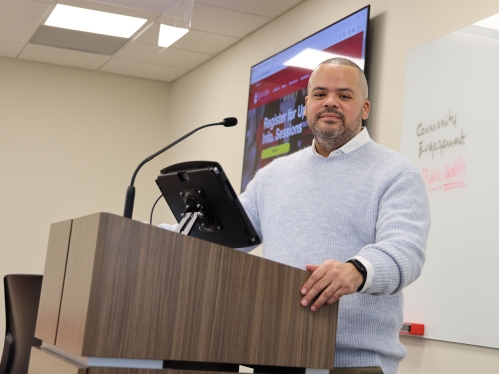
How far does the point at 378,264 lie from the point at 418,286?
172cm

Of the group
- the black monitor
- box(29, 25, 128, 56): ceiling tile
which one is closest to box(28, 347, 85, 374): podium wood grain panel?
the black monitor

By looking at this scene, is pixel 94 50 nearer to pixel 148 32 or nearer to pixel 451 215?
pixel 148 32

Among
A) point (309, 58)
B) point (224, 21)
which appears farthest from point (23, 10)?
point (309, 58)

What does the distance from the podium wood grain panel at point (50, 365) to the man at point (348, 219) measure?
1.50 feet

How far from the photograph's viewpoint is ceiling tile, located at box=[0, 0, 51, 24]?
4844 millimetres

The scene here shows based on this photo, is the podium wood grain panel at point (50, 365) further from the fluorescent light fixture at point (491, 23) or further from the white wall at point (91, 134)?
the white wall at point (91, 134)

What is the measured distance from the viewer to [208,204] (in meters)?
1.60

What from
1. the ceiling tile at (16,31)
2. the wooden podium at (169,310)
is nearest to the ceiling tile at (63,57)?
the ceiling tile at (16,31)

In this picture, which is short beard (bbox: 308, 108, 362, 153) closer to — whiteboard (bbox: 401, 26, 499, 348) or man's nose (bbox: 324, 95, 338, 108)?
man's nose (bbox: 324, 95, 338, 108)

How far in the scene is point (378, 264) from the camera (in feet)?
4.78

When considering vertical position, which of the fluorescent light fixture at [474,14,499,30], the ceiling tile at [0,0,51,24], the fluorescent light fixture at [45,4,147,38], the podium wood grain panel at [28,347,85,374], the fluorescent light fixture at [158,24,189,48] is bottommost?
the podium wood grain panel at [28,347,85,374]

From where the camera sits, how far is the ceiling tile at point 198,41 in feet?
17.3

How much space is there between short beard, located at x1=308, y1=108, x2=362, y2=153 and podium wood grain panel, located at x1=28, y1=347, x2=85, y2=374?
90 centimetres

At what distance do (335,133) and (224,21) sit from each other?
10.7 feet
